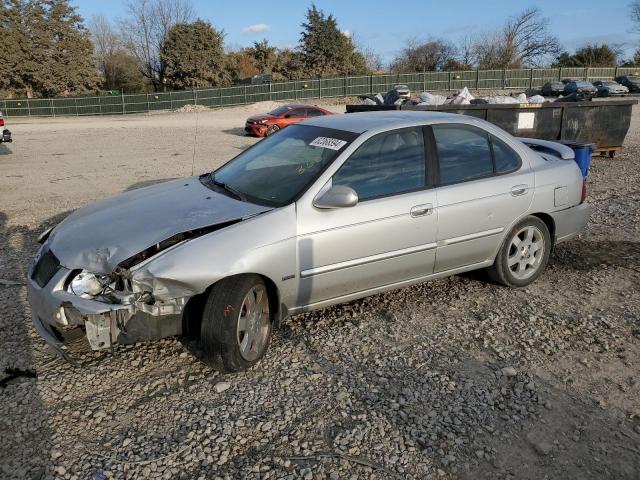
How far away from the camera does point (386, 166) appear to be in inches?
167

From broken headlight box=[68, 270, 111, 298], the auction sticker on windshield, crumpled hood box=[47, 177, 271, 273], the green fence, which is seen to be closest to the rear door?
the auction sticker on windshield

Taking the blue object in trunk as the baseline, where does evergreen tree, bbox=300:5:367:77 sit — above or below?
above

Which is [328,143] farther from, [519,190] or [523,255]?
[523,255]

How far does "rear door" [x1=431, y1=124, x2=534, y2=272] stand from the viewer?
443 centimetres

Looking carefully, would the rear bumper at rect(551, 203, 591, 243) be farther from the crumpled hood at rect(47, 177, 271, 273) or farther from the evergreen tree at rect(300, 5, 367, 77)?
the evergreen tree at rect(300, 5, 367, 77)

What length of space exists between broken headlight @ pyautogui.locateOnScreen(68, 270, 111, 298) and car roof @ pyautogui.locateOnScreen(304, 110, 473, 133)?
213cm

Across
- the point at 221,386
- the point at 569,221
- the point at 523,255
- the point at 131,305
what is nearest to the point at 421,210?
the point at 523,255

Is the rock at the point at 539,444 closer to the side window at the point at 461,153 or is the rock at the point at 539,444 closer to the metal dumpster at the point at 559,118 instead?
the side window at the point at 461,153

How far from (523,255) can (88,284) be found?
11.9 ft

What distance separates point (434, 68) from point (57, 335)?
254ft

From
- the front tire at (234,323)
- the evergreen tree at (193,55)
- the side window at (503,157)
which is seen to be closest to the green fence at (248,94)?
the evergreen tree at (193,55)

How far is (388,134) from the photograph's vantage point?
14.1ft

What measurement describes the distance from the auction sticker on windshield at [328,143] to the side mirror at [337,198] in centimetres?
47

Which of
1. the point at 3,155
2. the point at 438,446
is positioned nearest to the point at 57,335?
the point at 438,446
